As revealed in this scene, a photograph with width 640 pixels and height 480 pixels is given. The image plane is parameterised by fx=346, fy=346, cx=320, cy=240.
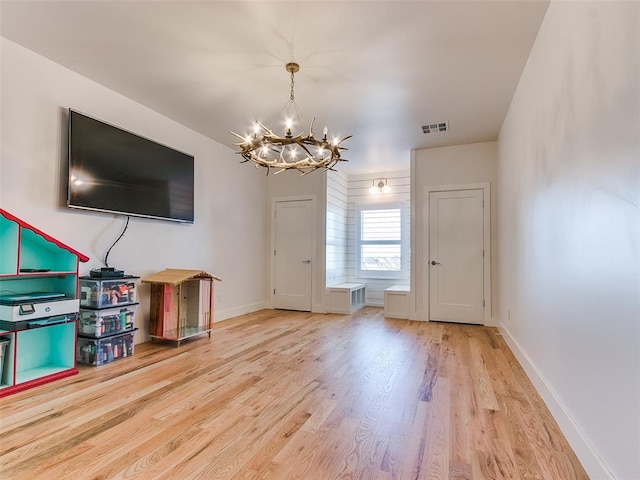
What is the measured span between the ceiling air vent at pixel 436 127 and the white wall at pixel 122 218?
287cm

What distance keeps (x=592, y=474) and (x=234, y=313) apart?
14.9 feet

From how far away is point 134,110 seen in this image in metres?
3.77

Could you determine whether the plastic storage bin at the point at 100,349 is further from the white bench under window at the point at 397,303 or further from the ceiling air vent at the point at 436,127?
the ceiling air vent at the point at 436,127

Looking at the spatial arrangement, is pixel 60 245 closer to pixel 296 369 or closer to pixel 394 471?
pixel 296 369

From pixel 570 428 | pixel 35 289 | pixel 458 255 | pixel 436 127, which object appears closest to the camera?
pixel 570 428

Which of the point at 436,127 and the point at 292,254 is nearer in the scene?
the point at 436,127

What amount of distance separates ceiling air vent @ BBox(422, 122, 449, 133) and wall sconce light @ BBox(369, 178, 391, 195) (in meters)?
2.16

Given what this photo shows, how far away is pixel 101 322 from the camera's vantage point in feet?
9.98

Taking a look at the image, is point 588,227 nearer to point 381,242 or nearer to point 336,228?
point 336,228

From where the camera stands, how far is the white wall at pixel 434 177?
4.95m

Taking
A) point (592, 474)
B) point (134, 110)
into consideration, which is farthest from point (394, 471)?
point (134, 110)

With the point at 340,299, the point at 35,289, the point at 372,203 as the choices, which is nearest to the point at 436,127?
the point at 372,203

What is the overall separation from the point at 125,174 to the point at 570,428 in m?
4.04

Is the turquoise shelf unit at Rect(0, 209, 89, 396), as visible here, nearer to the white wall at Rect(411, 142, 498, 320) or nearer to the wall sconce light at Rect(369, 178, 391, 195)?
the white wall at Rect(411, 142, 498, 320)
